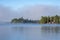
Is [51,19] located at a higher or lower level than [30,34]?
lower

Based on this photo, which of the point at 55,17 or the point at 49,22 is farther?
the point at 49,22

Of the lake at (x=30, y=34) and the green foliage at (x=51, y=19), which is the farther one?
the green foliage at (x=51, y=19)

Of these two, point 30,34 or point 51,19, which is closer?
point 30,34

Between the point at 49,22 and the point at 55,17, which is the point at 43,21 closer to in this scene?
the point at 49,22

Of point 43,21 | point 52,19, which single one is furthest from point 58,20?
point 43,21

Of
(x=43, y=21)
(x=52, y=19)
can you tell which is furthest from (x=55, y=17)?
(x=43, y=21)

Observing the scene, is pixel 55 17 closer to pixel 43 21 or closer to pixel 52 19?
pixel 52 19

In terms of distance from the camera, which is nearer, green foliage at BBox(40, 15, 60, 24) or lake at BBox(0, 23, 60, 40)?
lake at BBox(0, 23, 60, 40)

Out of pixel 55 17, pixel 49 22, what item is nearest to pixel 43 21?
pixel 49 22

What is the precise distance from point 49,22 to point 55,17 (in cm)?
776

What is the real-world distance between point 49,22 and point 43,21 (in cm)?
371

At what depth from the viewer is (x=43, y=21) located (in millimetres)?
94438

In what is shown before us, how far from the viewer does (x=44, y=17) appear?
8981cm

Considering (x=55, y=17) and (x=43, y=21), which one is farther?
(x=43, y=21)
